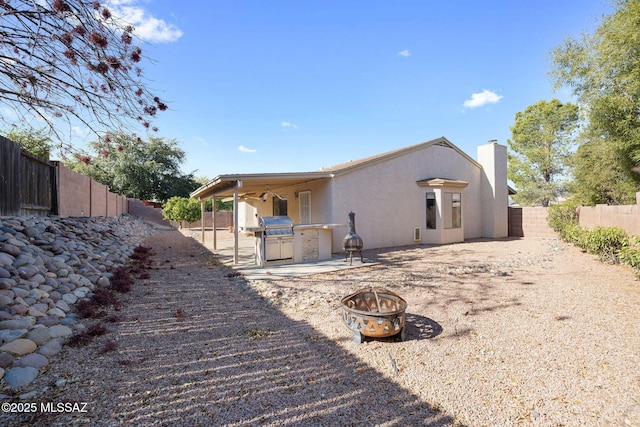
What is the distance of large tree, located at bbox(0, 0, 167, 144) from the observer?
3.25 metres

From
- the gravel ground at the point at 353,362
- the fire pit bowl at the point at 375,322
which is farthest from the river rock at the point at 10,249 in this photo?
the fire pit bowl at the point at 375,322

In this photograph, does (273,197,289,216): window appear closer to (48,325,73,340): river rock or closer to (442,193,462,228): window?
(442,193,462,228): window

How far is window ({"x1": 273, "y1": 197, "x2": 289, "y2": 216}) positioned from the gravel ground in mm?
9079

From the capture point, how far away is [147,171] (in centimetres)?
2909

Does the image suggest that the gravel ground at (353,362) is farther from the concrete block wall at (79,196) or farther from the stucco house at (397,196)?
the concrete block wall at (79,196)

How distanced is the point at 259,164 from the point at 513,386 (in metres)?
28.4

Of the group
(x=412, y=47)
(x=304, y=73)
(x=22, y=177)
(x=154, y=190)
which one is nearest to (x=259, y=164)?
(x=154, y=190)

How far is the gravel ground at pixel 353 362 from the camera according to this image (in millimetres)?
2281

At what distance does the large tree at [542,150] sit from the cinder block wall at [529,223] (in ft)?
33.6

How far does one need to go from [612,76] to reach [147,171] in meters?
32.8

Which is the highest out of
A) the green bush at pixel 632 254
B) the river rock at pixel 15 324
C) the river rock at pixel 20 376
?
the green bush at pixel 632 254

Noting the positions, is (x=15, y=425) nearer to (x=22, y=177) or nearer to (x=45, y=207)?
(x=22, y=177)

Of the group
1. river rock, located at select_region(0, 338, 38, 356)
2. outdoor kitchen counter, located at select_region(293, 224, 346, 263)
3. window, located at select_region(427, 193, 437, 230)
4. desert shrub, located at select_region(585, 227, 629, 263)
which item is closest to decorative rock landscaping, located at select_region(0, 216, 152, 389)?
river rock, located at select_region(0, 338, 38, 356)

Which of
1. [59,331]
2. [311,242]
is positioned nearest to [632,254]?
[311,242]
